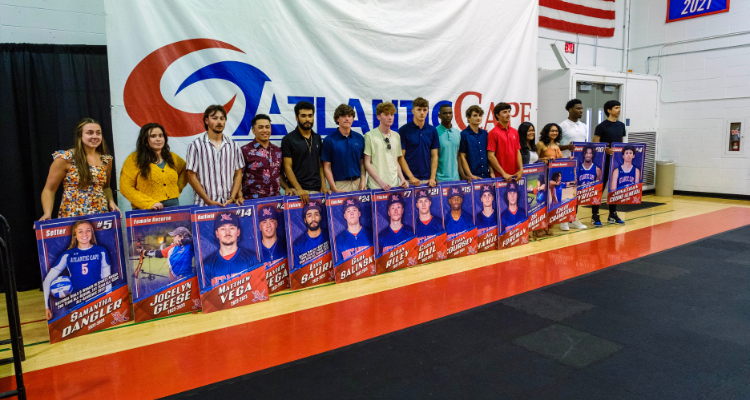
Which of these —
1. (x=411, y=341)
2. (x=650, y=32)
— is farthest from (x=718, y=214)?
(x=411, y=341)

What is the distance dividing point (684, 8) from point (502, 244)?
22.5ft

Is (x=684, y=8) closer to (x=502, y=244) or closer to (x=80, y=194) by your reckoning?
(x=502, y=244)

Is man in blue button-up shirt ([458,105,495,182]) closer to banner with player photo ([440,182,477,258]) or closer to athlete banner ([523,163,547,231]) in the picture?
banner with player photo ([440,182,477,258])

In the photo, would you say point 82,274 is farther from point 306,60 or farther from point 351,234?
point 306,60

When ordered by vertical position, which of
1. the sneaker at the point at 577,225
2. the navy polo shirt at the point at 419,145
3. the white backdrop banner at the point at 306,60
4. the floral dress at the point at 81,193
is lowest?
the sneaker at the point at 577,225

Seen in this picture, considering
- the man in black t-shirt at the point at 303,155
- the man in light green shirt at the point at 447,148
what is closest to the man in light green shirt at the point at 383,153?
the man in black t-shirt at the point at 303,155

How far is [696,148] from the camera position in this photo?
8484 millimetres

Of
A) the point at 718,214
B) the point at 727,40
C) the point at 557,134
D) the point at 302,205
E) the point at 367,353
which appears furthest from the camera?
the point at 727,40

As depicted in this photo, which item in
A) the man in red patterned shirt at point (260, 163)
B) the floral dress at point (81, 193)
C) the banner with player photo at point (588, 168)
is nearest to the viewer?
the floral dress at point (81, 193)

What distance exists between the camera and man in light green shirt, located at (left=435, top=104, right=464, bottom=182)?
15.2ft

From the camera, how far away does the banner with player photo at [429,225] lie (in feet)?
14.0

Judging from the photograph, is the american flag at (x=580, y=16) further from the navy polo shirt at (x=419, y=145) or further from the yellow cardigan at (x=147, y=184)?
the yellow cardigan at (x=147, y=184)

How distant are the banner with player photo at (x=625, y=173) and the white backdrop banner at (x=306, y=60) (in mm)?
1273

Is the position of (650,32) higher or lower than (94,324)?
higher
